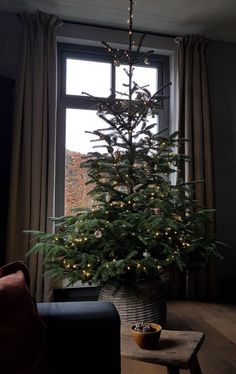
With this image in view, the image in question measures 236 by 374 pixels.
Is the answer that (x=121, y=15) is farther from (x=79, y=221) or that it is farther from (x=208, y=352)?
(x=208, y=352)

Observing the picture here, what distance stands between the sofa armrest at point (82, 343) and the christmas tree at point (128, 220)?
3.03 feet

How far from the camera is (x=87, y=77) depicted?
3496 millimetres

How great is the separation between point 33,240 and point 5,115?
1167mm

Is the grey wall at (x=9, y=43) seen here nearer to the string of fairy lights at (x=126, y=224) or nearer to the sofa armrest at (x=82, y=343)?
the string of fairy lights at (x=126, y=224)

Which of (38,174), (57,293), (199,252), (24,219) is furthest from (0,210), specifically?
(199,252)

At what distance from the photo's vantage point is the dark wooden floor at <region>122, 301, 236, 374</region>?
1.84 metres

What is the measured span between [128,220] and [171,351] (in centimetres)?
110

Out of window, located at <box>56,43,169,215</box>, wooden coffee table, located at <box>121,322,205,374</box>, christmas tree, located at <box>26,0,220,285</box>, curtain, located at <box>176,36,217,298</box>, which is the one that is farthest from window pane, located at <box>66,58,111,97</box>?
wooden coffee table, located at <box>121,322,205,374</box>

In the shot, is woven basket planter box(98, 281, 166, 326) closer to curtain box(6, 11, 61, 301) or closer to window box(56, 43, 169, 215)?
curtain box(6, 11, 61, 301)

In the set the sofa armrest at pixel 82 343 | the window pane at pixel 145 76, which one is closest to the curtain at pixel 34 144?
the window pane at pixel 145 76

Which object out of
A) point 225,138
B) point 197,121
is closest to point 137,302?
point 197,121

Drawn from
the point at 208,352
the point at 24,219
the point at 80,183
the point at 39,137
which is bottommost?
the point at 208,352

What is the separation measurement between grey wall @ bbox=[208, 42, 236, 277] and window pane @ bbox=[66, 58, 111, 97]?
1.18 m

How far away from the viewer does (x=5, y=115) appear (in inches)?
119
